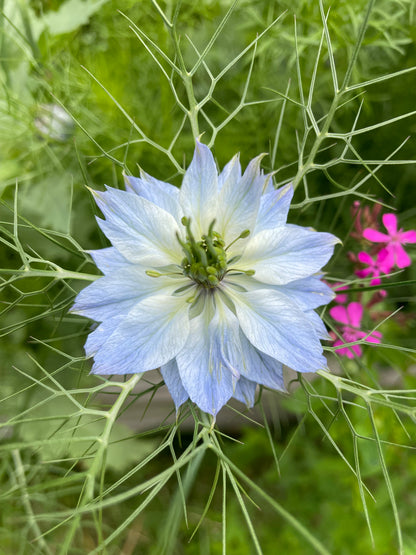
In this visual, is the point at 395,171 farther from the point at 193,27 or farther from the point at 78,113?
the point at 78,113

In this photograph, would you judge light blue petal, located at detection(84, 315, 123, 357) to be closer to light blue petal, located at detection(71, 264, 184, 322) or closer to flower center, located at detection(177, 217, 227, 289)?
light blue petal, located at detection(71, 264, 184, 322)

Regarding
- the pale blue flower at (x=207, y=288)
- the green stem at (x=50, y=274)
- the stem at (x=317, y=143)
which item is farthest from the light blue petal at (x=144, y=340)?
the stem at (x=317, y=143)

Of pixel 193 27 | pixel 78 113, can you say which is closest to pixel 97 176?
pixel 78 113

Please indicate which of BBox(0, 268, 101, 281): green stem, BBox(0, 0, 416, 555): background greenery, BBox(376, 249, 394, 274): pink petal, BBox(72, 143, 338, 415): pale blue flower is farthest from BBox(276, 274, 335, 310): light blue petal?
BBox(0, 0, 416, 555): background greenery

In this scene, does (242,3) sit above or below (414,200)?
above

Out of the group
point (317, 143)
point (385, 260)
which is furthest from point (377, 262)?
point (317, 143)

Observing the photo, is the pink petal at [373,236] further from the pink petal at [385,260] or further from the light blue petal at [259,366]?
the light blue petal at [259,366]

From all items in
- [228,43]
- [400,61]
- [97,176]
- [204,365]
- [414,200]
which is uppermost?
[228,43]

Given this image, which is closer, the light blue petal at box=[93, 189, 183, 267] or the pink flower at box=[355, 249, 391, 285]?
the light blue petal at box=[93, 189, 183, 267]

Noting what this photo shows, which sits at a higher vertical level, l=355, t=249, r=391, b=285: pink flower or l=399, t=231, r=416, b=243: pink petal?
l=399, t=231, r=416, b=243: pink petal
